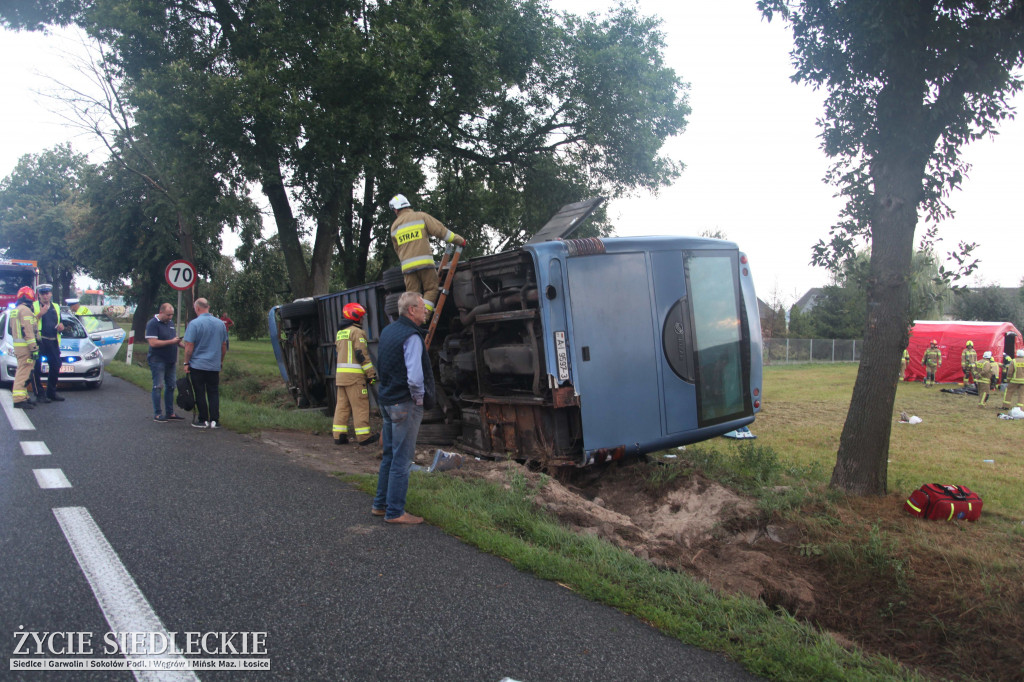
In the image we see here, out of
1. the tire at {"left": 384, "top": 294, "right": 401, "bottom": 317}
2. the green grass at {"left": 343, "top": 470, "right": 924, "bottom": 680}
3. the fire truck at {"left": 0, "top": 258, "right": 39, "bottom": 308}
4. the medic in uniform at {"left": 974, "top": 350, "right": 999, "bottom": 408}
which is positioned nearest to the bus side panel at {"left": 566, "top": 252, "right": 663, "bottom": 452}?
the green grass at {"left": 343, "top": 470, "right": 924, "bottom": 680}

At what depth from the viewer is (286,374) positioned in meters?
13.8

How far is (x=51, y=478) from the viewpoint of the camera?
6.40 m

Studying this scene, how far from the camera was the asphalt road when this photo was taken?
10.5ft

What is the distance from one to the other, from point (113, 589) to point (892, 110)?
23.4ft

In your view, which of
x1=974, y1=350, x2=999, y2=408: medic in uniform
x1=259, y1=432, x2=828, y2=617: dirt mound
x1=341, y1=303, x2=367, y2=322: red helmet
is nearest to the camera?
x1=259, y1=432, x2=828, y2=617: dirt mound

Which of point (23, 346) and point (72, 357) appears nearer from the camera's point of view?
point (23, 346)

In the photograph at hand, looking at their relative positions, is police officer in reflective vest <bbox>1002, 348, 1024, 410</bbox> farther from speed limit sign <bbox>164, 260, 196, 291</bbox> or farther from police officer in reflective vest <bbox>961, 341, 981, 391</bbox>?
speed limit sign <bbox>164, 260, 196, 291</bbox>

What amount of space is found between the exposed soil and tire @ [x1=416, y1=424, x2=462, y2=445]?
1190 millimetres

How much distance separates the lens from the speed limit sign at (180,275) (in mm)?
14547

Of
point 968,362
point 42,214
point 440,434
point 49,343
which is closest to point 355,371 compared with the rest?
point 440,434

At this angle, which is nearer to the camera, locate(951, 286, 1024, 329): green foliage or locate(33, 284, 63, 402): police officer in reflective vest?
locate(33, 284, 63, 402): police officer in reflective vest

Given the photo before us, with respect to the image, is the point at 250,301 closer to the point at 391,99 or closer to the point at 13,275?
the point at 13,275

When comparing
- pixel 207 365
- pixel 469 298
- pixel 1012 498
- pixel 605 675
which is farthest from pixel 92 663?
pixel 1012 498

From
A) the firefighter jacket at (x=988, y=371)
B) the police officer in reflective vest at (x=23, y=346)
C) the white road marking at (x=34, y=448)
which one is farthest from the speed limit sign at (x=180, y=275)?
the firefighter jacket at (x=988, y=371)
